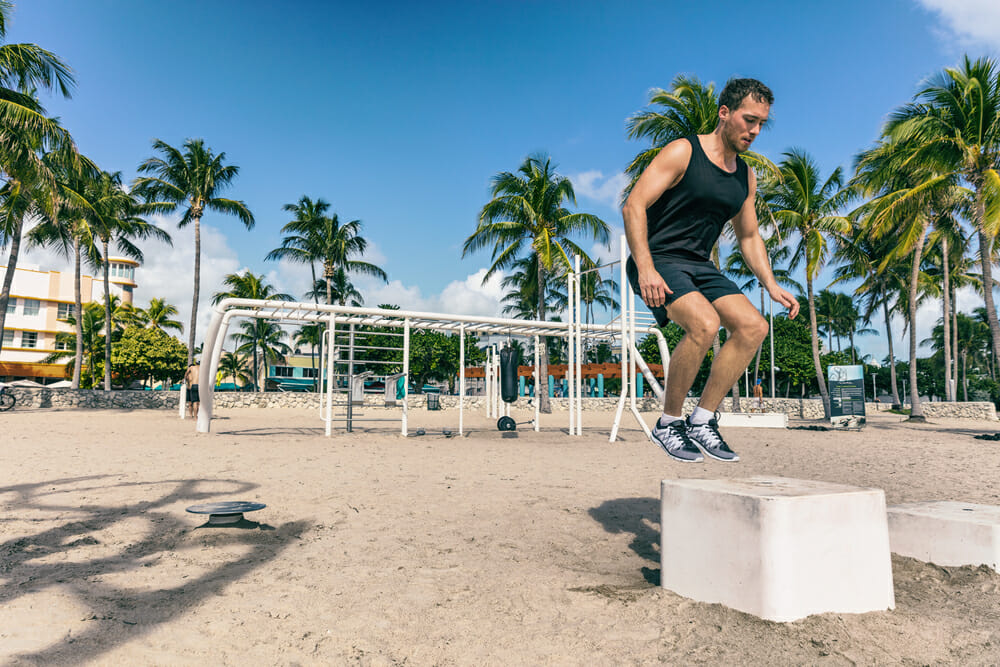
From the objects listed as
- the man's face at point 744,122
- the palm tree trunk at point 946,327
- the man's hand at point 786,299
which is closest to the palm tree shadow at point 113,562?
the man's hand at point 786,299

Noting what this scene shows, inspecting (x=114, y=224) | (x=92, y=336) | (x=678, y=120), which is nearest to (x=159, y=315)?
(x=92, y=336)

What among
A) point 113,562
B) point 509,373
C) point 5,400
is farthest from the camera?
point 5,400

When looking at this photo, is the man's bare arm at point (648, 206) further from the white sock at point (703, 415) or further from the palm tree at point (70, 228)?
the palm tree at point (70, 228)

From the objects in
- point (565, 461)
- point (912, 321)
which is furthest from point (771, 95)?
point (912, 321)

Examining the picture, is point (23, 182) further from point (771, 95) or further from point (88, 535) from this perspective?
point (771, 95)

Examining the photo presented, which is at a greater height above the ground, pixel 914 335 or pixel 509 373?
pixel 914 335

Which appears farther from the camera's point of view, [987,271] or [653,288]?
[987,271]

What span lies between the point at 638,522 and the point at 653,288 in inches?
151

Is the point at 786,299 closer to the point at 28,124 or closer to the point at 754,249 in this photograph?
the point at 754,249

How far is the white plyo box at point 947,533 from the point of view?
3.60 meters

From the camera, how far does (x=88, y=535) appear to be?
183 inches

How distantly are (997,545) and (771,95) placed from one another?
3.12 meters

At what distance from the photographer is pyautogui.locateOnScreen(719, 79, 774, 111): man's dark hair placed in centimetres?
223

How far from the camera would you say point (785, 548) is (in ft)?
9.02
